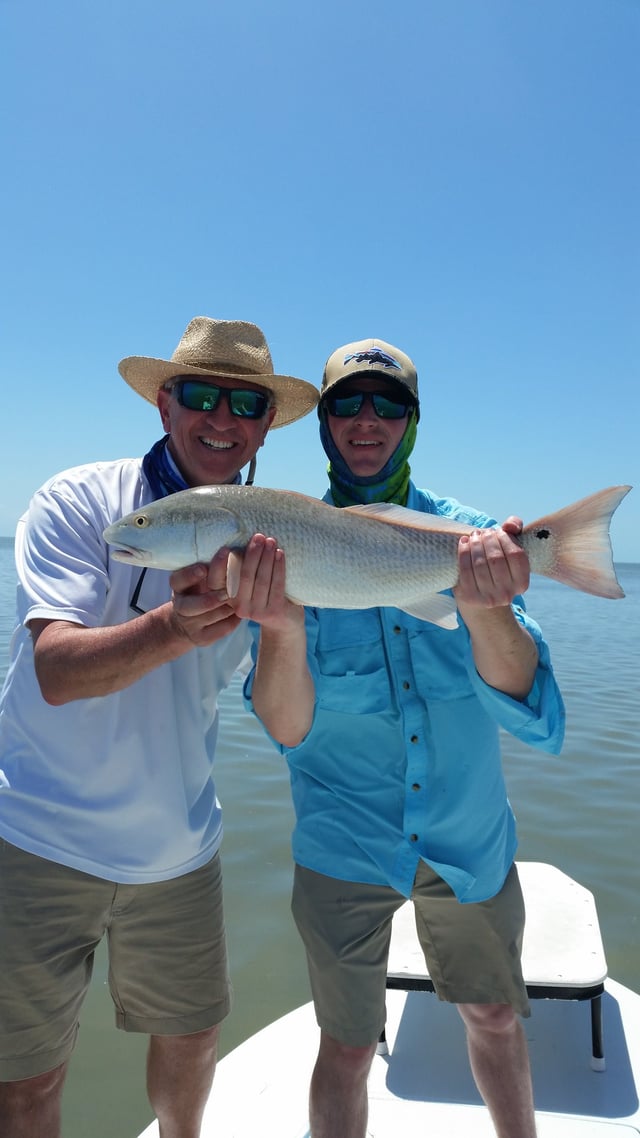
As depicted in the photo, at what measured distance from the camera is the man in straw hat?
2562 mm

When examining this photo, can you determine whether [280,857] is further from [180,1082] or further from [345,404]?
[345,404]

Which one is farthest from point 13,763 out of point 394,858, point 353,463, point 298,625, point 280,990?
point 280,990

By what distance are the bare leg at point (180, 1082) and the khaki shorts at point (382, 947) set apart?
609 mm

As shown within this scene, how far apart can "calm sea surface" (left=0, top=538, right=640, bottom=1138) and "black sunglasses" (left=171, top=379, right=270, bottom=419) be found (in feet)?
12.5

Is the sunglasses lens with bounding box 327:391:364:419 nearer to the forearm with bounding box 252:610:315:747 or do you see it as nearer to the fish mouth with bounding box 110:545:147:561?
the forearm with bounding box 252:610:315:747

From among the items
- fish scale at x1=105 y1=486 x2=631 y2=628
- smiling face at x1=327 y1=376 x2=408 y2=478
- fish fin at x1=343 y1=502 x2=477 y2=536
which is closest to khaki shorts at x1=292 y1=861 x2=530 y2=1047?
fish scale at x1=105 y1=486 x2=631 y2=628

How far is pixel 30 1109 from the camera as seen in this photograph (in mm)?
2566

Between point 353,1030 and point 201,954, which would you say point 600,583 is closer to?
point 353,1030

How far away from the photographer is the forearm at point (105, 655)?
248 cm

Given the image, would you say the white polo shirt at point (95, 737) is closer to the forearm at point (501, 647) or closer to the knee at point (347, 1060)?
the knee at point (347, 1060)

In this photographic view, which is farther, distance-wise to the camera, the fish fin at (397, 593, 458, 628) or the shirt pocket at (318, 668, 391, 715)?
the shirt pocket at (318, 668, 391, 715)

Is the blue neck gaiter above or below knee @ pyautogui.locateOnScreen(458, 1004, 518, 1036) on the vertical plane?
above

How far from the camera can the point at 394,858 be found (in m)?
2.82

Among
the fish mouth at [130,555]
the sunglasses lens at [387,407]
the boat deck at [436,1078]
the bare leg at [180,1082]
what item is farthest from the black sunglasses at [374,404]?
the boat deck at [436,1078]
